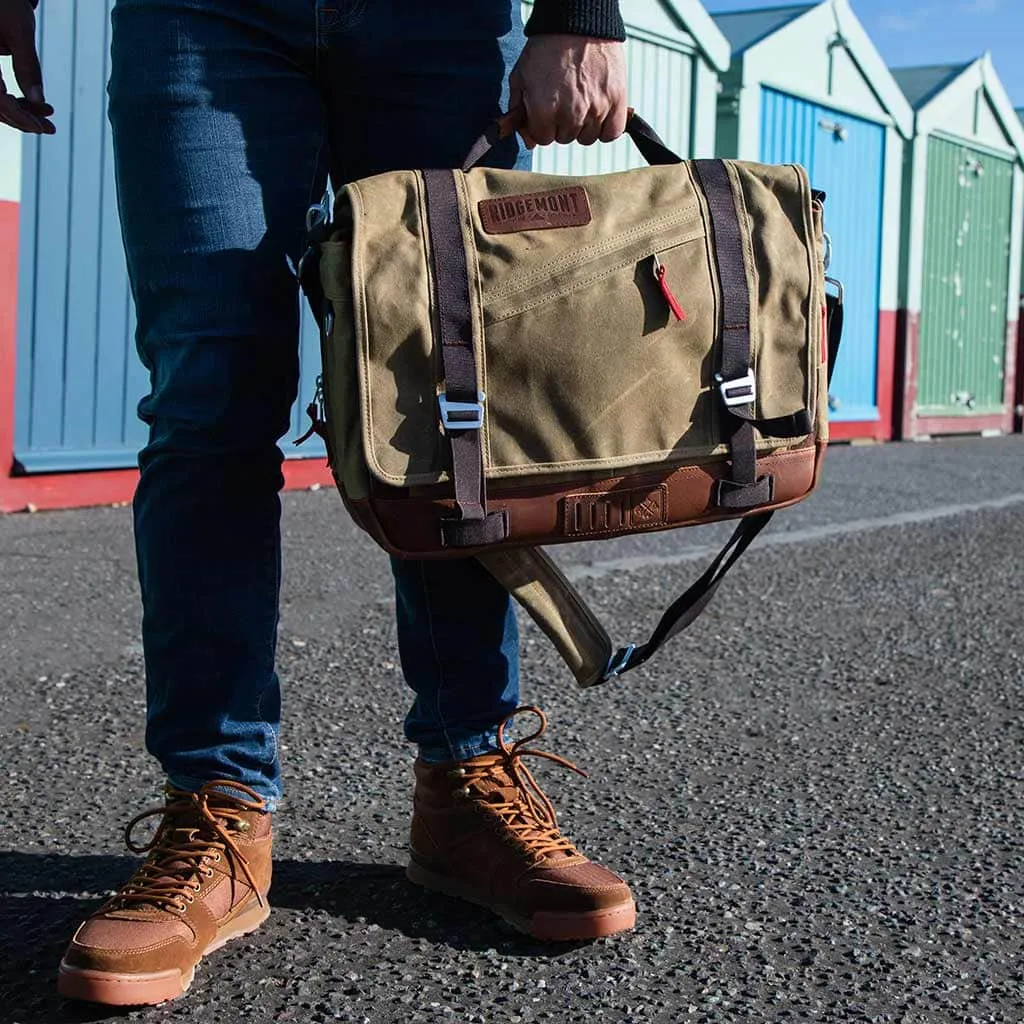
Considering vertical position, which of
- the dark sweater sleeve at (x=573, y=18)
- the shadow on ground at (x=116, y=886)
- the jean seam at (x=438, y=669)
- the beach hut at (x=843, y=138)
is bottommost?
the shadow on ground at (x=116, y=886)

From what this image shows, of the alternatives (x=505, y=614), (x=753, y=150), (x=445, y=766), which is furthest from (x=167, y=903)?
(x=753, y=150)

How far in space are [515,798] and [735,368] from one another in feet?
2.21

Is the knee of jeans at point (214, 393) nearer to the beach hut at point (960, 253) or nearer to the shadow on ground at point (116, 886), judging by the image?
the shadow on ground at point (116, 886)

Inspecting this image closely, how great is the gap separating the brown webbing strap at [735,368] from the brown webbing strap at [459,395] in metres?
0.34

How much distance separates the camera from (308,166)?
189cm

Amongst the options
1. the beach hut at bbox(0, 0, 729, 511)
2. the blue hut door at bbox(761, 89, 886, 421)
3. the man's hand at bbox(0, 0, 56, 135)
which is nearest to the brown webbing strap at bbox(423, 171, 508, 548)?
the man's hand at bbox(0, 0, 56, 135)

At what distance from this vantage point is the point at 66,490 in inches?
248

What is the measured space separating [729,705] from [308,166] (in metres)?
1.74

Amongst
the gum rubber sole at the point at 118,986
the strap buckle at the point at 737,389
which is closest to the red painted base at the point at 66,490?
the strap buckle at the point at 737,389

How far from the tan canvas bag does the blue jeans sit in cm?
10

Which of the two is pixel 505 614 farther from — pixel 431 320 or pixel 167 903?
pixel 167 903

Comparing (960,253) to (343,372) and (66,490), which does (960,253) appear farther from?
(343,372)

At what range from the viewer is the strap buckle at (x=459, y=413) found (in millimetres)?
1731

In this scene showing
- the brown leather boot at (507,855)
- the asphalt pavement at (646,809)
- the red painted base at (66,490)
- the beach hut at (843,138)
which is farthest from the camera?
the beach hut at (843,138)
